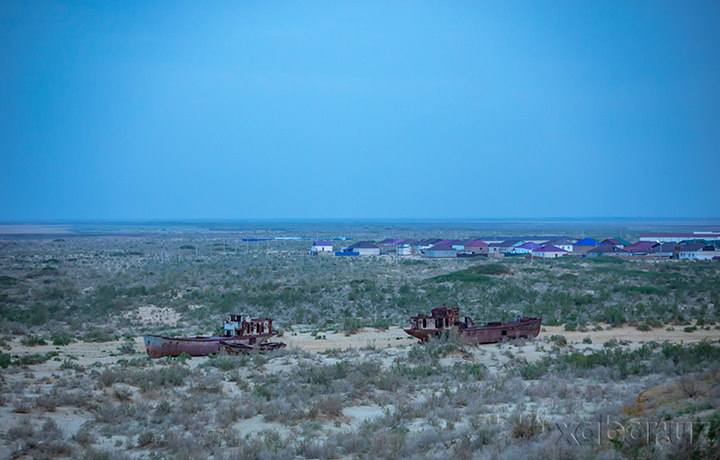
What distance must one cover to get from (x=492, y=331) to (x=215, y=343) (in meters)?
10.6

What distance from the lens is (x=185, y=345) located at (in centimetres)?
2028

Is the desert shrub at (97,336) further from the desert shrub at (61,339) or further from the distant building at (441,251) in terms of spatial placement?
the distant building at (441,251)

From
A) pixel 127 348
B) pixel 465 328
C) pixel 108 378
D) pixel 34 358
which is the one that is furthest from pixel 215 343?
pixel 465 328

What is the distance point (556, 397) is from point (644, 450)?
5.31m

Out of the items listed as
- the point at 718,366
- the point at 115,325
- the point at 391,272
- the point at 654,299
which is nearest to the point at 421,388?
the point at 718,366

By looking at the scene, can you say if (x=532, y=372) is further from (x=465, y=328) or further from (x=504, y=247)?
(x=504, y=247)

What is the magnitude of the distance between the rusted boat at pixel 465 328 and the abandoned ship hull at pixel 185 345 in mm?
6312

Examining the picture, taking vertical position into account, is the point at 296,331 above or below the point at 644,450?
below

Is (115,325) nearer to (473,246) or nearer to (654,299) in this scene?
(654,299)

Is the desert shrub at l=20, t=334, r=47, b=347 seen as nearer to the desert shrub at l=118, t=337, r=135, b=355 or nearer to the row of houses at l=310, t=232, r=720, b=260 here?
the desert shrub at l=118, t=337, r=135, b=355

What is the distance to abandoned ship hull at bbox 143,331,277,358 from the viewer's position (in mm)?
20047

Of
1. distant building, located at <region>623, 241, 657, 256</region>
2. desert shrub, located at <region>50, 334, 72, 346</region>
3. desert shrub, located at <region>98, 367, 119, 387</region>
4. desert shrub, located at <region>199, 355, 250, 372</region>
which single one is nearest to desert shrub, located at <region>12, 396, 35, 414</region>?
desert shrub, located at <region>98, 367, 119, 387</region>

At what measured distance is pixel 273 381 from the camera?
1586 centimetres

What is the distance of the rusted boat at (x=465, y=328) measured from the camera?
72.2ft
